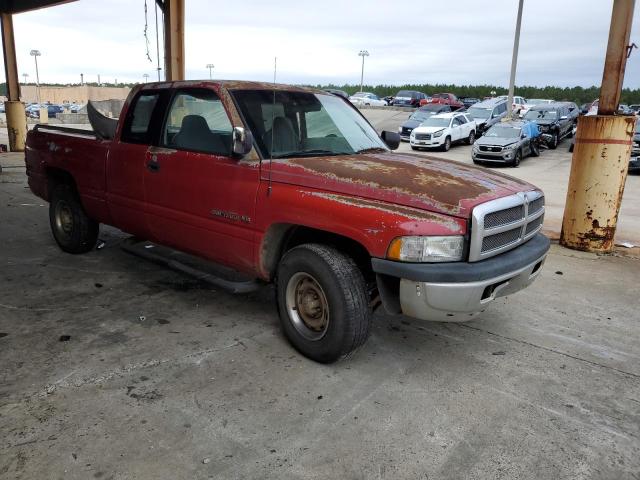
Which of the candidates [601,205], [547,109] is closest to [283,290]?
[601,205]

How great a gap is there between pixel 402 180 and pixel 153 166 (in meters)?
2.22

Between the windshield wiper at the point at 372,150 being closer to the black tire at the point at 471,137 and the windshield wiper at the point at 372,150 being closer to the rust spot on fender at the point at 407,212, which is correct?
the rust spot on fender at the point at 407,212

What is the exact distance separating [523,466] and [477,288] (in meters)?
0.95

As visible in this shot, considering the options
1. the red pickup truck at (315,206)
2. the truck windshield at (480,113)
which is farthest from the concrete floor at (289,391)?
the truck windshield at (480,113)

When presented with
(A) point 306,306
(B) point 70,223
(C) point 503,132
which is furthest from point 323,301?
(C) point 503,132

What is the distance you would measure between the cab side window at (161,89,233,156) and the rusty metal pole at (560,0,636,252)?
470cm

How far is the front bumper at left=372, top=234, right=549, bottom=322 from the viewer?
296cm

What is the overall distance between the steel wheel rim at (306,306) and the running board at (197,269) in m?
0.49

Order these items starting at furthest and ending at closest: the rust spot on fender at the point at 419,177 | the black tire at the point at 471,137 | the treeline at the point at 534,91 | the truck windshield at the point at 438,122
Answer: the treeline at the point at 534,91 < the black tire at the point at 471,137 < the truck windshield at the point at 438,122 < the rust spot on fender at the point at 419,177

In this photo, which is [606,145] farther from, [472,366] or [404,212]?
[404,212]

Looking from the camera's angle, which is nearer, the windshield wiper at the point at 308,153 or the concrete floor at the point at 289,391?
the concrete floor at the point at 289,391

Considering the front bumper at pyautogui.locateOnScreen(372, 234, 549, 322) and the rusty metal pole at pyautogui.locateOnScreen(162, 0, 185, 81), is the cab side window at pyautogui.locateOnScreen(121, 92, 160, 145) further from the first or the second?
the rusty metal pole at pyautogui.locateOnScreen(162, 0, 185, 81)

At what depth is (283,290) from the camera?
365 cm

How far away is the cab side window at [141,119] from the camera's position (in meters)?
4.55
